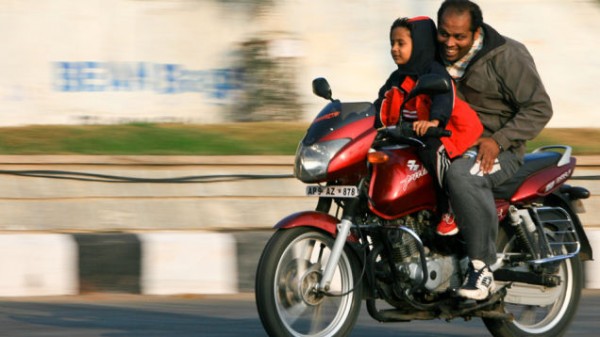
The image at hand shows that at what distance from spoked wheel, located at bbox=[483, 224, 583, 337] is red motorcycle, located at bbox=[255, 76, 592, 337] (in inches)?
4.6

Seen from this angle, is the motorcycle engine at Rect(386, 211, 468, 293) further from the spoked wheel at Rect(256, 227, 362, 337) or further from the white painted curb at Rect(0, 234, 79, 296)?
the white painted curb at Rect(0, 234, 79, 296)

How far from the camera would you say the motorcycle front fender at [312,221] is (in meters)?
6.07

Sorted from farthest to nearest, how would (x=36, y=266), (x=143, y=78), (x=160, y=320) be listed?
(x=143, y=78)
(x=36, y=266)
(x=160, y=320)

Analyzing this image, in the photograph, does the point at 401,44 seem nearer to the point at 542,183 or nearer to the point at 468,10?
the point at 468,10

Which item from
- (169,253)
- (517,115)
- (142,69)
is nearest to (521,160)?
(517,115)

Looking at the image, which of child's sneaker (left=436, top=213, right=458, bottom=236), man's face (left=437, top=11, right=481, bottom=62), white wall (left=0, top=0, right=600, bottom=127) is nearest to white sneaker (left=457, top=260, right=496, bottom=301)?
child's sneaker (left=436, top=213, right=458, bottom=236)

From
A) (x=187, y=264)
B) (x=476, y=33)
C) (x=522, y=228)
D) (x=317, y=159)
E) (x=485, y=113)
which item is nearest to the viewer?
(x=317, y=159)

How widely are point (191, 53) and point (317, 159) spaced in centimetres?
577

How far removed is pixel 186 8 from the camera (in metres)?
11.8

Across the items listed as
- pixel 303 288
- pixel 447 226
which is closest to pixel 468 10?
pixel 447 226

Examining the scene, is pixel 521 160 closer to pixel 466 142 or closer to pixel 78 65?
pixel 466 142

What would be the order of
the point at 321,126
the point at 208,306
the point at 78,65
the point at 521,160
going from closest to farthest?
the point at 321,126
the point at 521,160
the point at 208,306
the point at 78,65

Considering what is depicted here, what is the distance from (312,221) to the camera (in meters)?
6.10

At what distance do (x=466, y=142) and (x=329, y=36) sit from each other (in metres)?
5.77
